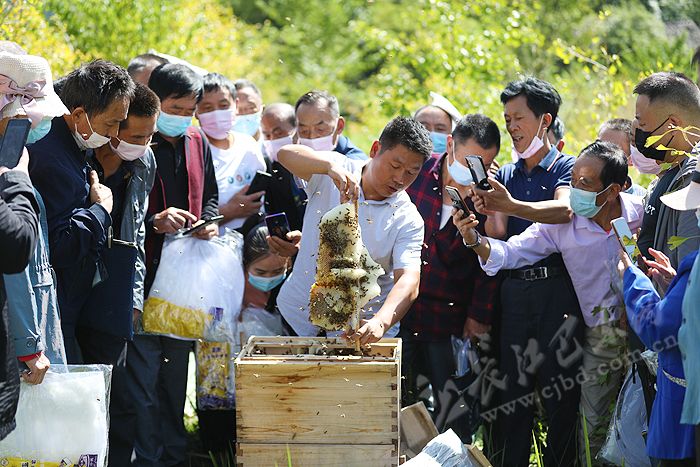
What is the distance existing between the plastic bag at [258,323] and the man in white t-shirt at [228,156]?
2.15 ft

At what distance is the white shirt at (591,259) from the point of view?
5.89 meters

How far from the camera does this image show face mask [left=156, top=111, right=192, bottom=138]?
6113 millimetres

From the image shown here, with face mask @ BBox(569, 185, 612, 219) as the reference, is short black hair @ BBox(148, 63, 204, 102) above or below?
above

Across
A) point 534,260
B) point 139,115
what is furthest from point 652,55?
point 139,115

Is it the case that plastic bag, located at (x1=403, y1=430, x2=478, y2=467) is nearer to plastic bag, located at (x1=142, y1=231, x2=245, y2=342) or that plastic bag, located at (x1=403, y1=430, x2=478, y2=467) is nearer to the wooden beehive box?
the wooden beehive box

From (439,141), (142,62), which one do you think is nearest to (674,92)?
(439,141)

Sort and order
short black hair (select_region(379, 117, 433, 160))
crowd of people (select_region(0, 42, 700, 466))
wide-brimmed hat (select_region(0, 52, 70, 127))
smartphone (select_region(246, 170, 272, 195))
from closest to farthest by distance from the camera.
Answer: wide-brimmed hat (select_region(0, 52, 70, 127)), crowd of people (select_region(0, 42, 700, 466)), short black hair (select_region(379, 117, 433, 160)), smartphone (select_region(246, 170, 272, 195))

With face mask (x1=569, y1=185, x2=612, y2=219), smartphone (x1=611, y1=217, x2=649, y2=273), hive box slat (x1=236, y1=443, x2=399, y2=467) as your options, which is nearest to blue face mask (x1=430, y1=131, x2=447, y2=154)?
face mask (x1=569, y1=185, x2=612, y2=219)

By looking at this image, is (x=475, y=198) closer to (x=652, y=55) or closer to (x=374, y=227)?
(x=374, y=227)

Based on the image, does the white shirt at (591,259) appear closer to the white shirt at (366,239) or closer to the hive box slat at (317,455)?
the white shirt at (366,239)

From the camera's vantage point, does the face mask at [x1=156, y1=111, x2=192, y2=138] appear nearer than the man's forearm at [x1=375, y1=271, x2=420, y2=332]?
No

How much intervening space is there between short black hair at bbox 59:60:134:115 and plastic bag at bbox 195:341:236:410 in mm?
1782

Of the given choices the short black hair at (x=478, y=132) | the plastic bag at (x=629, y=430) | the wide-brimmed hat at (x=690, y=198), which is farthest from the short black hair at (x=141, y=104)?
the plastic bag at (x=629, y=430)

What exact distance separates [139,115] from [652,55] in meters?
11.0
